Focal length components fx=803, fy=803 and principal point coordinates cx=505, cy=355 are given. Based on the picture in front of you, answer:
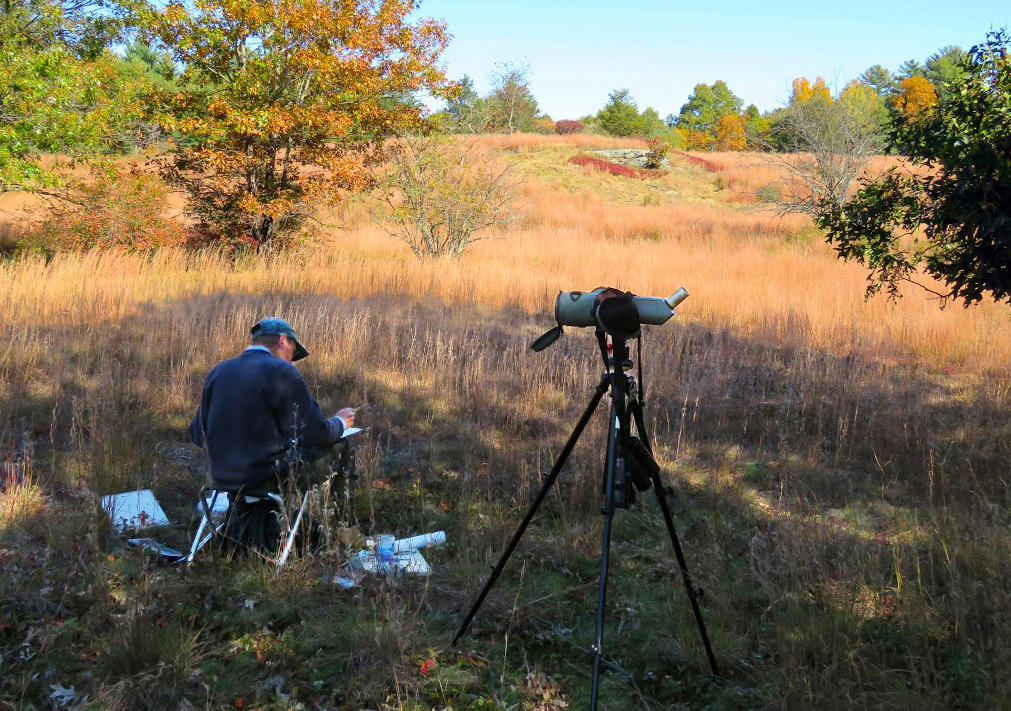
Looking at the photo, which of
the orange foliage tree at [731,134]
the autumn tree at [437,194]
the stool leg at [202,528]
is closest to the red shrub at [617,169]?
the autumn tree at [437,194]

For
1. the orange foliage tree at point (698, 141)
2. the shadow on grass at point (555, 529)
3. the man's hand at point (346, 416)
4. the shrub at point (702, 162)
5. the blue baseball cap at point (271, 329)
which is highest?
the orange foliage tree at point (698, 141)

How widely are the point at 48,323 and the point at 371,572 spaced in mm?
5931

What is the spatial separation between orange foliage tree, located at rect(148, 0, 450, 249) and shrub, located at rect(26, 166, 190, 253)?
0.59 meters

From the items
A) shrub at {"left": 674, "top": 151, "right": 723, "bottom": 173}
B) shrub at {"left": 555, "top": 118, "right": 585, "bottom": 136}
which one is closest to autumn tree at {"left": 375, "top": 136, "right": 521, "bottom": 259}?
shrub at {"left": 674, "top": 151, "right": 723, "bottom": 173}

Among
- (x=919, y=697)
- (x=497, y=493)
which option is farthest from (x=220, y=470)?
(x=919, y=697)

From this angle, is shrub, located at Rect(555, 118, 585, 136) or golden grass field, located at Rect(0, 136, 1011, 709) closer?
golden grass field, located at Rect(0, 136, 1011, 709)

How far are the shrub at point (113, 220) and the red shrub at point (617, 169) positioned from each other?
73.5 feet

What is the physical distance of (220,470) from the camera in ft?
12.8

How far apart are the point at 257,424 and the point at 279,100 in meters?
11.3

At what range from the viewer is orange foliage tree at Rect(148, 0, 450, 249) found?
1298cm

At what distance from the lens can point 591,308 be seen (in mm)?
2807

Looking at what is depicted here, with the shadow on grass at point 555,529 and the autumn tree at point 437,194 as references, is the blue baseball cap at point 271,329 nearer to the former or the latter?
the shadow on grass at point 555,529

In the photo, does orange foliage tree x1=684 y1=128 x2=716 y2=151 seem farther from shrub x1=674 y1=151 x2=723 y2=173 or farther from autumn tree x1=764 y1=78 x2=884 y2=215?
autumn tree x1=764 y1=78 x2=884 y2=215

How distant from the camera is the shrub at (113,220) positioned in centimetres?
1388
